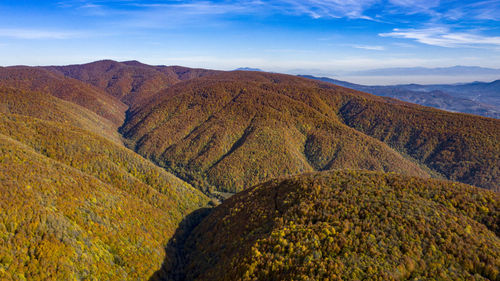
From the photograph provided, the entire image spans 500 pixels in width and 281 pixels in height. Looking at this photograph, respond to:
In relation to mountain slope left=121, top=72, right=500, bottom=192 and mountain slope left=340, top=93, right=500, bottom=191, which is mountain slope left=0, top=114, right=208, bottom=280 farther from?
mountain slope left=340, top=93, right=500, bottom=191

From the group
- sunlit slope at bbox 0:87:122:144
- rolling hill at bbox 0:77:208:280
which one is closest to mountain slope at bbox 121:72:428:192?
sunlit slope at bbox 0:87:122:144

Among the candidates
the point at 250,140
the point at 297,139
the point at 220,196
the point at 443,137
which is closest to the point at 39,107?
the point at 220,196

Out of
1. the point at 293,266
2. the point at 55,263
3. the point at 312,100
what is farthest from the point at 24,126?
the point at 312,100

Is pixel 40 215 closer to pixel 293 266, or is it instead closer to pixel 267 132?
pixel 293 266

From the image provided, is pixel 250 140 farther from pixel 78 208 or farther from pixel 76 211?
pixel 76 211

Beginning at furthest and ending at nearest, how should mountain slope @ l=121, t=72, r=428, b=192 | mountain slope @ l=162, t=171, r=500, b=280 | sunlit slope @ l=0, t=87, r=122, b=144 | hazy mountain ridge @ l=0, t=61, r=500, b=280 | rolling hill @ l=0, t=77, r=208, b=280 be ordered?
sunlit slope @ l=0, t=87, r=122, b=144 < mountain slope @ l=121, t=72, r=428, b=192 < rolling hill @ l=0, t=77, r=208, b=280 < hazy mountain ridge @ l=0, t=61, r=500, b=280 < mountain slope @ l=162, t=171, r=500, b=280

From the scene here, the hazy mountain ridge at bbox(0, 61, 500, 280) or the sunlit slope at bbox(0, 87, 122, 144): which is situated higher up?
the sunlit slope at bbox(0, 87, 122, 144)

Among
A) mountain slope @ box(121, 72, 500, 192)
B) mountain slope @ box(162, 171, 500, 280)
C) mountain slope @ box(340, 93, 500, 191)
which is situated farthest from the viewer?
mountain slope @ box(121, 72, 500, 192)
